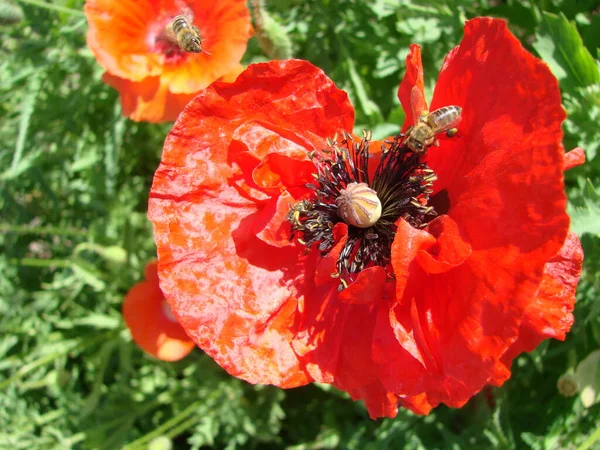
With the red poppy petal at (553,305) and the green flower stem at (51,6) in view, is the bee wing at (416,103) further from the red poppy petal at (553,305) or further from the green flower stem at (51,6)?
the green flower stem at (51,6)

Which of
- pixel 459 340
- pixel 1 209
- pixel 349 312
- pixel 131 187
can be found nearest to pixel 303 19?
pixel 131 187

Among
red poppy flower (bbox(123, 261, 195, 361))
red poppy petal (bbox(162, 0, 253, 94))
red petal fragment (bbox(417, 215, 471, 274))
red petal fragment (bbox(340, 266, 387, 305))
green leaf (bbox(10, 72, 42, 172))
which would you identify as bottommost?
red poppy flower (bbox(123, 261, 195, 361))

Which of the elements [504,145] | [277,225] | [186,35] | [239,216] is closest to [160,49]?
[186,35]

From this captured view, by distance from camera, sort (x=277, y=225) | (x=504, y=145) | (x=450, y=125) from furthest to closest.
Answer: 1. (x=277, y=225)
2. (x=450, y=125)
3. (x=504, y=145)

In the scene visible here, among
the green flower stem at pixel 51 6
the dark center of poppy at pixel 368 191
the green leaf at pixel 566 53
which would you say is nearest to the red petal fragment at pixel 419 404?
the dark center of poppy at pixel 368 191

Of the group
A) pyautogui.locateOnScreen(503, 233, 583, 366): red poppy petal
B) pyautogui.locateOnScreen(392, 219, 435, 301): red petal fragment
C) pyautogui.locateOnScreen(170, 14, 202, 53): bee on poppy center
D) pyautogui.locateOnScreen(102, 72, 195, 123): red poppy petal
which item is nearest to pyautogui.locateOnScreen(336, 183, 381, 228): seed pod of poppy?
pyautogui.locateOnScreen(392, 219, 435, 301): red petal fragment

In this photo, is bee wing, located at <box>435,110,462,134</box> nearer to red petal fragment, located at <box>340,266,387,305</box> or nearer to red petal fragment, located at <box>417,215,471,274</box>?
red petal fragment, located at <box>417,215,471,274</box>

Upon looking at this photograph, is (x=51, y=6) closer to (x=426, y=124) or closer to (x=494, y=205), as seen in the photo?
(x=426, y=124)
